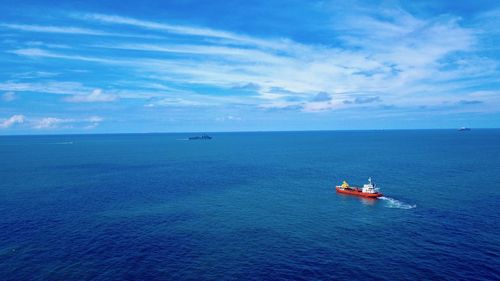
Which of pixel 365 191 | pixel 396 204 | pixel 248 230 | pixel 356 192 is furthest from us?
pixel 356 192

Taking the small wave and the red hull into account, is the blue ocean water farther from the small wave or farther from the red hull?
the red hull

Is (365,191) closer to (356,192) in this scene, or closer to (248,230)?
(356,192)

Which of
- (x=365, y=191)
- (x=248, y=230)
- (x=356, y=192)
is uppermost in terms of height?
(x=365, y=191)

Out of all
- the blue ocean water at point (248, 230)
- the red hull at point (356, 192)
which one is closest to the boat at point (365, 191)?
the red hull at point (356, 192)

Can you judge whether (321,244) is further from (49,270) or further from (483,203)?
(483,203)

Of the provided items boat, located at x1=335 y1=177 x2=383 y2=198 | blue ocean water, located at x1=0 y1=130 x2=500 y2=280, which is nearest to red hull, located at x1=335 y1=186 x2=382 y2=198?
boat, located at x1=335 y1=177 x2=383 y2=198

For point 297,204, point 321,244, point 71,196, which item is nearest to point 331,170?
point 297,204

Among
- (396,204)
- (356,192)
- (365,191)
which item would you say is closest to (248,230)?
(396,204)

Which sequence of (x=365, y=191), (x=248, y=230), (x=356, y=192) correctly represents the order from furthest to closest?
(x=356, y=192) → (x=365, y=191) → (x=248, y=230)

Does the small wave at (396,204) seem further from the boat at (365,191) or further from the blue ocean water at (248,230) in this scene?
the boat at (365,191)

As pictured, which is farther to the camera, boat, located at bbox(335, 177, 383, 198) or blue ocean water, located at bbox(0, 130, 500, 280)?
boat, located at bbox(335, 177, 383, 198)

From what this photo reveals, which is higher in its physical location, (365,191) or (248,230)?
(365,191)
